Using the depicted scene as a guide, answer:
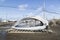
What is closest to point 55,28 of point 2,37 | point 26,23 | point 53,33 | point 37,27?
point 53,33

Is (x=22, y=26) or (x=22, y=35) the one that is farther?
(x=22, y=26)

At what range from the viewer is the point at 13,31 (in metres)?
2.51

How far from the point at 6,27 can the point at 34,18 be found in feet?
1.99

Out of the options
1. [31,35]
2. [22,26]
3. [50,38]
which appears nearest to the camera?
[50,38]

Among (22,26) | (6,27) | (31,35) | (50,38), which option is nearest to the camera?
(50,38)

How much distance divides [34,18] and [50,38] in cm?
66

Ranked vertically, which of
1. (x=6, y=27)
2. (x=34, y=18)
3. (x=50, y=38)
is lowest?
(x=50, y=38)

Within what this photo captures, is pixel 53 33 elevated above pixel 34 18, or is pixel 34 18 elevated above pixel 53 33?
pixel 34 18

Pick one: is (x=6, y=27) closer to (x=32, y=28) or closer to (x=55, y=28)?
(x=32, y=28)

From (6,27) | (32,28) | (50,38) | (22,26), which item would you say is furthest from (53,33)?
(6,27)

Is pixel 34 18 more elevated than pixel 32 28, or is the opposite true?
pixel 34 18

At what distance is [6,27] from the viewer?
2.54m

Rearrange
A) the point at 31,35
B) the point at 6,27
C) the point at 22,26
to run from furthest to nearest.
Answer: the point at 22,26, the point at 6,27, the point at 31,35

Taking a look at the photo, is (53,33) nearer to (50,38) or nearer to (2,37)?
(50,38)
